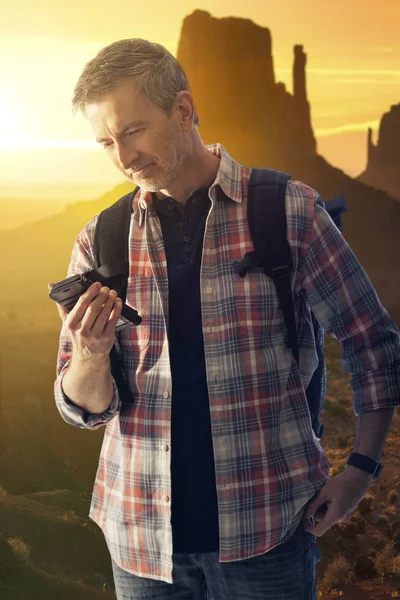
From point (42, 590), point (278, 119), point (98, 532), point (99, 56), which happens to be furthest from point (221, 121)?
point (99, 56)

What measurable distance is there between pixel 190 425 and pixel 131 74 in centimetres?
110

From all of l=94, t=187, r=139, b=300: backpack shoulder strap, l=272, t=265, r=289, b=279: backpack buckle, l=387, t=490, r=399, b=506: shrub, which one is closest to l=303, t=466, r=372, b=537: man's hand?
l=272, t=265, r=289, b=279: backpack buckle

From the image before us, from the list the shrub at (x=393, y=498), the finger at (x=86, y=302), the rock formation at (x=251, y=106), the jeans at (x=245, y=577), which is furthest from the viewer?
the rock formation at (x=251, y=106)

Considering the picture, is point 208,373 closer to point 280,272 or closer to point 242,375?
point 242,375

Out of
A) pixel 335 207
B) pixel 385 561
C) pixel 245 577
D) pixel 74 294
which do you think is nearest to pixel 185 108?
pixel 335 207

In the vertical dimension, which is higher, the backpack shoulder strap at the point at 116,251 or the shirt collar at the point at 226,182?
the shirt collar at the point at 226,182

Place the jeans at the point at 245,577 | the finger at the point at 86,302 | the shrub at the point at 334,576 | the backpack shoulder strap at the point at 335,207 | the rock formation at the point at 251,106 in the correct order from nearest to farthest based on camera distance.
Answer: the finger at the point at 86,302
the jeans at the point at 245,577
the backpack shoulder strap at the point at 335,207
the shrub at the point at 334,576
the rock formation at the point at 251,106

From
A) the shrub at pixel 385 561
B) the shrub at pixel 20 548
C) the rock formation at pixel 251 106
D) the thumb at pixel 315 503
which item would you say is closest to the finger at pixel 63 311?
the thumb at pixel 315 503

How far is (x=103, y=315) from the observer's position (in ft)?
6.82

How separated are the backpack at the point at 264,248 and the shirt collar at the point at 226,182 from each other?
0.04 meters

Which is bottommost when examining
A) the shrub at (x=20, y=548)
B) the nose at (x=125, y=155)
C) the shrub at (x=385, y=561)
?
the shrub at (x=385, y=561)

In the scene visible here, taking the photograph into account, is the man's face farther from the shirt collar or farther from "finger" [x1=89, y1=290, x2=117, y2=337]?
"finger" [x1=89, y1=290, x2=117, y2=337]

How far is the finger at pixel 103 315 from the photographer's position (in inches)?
81.8

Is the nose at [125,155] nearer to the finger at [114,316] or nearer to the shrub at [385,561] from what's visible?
the finger at [114,316]
